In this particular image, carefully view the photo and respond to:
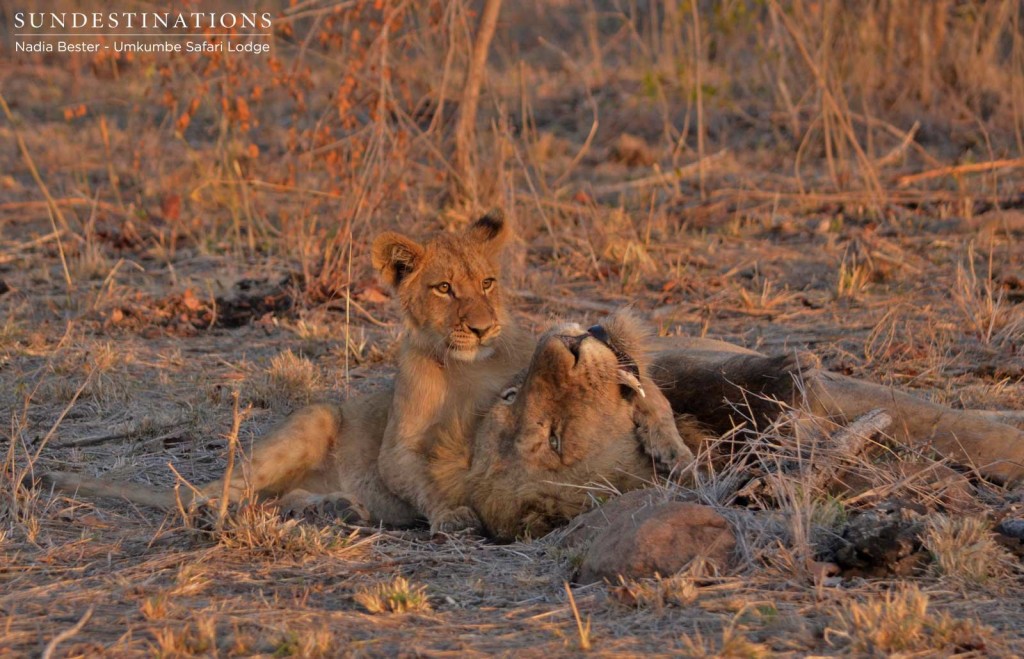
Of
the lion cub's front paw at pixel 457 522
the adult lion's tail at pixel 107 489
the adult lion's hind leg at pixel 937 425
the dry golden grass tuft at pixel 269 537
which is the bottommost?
the adult lion's tail at pixel 107 489

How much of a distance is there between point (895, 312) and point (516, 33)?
40.1ft

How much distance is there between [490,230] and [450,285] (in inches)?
18.4

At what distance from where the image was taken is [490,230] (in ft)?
20.0

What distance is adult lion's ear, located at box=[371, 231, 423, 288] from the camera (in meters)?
5.83

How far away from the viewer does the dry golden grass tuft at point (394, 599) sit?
3.73 metres

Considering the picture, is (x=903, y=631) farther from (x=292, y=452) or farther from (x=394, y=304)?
(x=394, y=304)

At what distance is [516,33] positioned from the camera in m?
18.6

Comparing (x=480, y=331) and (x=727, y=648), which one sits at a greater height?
(x=480, y=331)

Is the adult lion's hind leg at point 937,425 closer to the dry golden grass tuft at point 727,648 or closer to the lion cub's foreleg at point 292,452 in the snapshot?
the dry golden grass tuft at point 727,648

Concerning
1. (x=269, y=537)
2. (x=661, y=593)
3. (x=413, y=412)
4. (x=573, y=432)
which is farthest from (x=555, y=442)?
(x=413, y=412)

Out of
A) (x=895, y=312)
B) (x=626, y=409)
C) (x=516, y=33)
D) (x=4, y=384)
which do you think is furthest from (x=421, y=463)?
(x=516, y=33)

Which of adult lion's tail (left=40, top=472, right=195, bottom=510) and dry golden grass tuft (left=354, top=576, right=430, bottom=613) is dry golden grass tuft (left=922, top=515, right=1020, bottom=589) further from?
adult lion's tail (left=40, top=472, right=195, bottom=510)

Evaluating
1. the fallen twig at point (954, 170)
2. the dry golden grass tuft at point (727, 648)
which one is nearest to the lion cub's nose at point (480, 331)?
the dry golden grass tuft at point (727, 648)

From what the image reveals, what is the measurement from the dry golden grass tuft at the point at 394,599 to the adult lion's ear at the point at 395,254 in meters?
2.25
